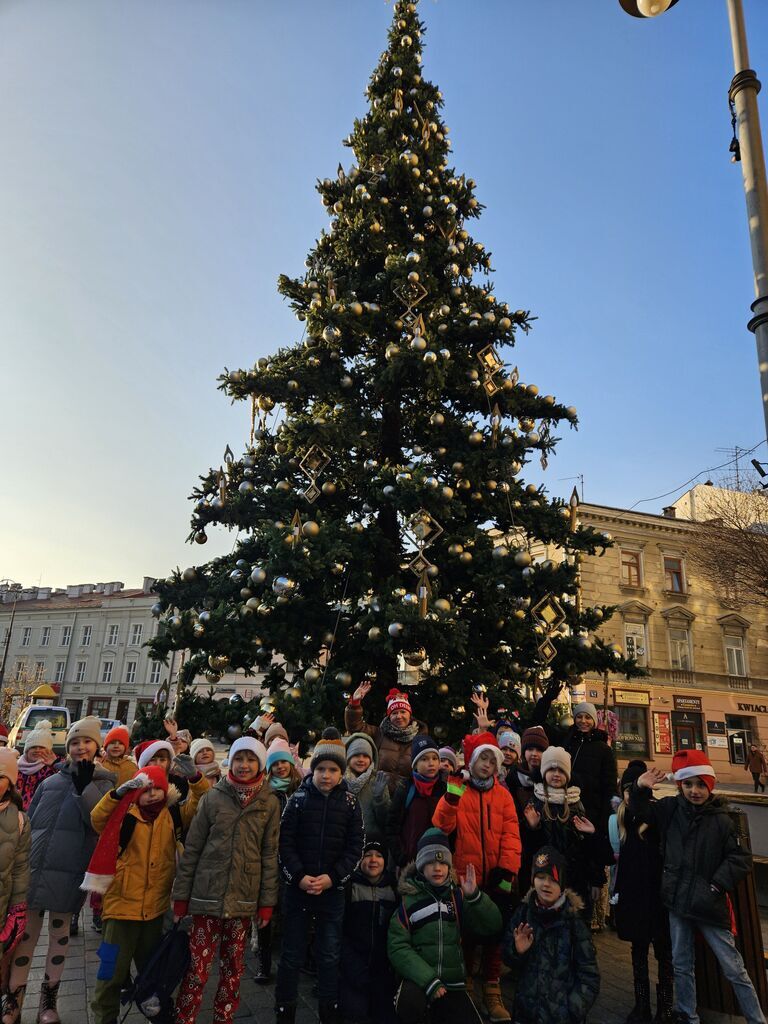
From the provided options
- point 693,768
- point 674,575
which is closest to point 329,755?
point 693,768

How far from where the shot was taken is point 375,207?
32.8ft

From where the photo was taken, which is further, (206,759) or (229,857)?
(206,759)

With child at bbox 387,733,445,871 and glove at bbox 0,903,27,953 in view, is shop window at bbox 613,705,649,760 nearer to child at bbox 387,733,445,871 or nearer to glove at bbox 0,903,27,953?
child at bbox 387,733,445,871

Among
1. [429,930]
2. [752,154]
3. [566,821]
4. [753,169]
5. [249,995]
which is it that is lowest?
[249,995]

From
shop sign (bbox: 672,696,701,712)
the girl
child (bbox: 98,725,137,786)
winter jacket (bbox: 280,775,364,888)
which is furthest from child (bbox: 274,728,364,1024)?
shop sign (bbox: 672,696,701,712)

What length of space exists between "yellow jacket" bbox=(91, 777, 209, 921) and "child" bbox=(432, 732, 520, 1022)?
1.84m

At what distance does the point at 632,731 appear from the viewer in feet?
97.5

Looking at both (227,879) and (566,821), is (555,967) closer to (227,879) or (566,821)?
(566,821)

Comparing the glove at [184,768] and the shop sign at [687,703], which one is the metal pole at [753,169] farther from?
the shop sign at [687,703]

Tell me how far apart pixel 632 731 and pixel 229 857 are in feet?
95.9

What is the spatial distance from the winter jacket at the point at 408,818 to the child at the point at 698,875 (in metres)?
1.58

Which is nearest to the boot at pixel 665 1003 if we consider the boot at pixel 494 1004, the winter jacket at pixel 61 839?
the boot at pixel 494 1004

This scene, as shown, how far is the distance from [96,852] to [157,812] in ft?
1.33

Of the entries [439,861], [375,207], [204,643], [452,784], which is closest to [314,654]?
[204,643]
